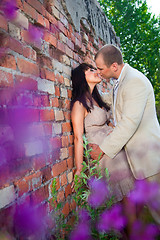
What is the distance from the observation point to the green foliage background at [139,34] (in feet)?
56.3

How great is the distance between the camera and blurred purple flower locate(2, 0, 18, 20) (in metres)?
1.30

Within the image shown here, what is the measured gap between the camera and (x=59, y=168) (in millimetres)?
1850

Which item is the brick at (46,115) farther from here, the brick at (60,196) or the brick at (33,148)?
the brick at (60,196)

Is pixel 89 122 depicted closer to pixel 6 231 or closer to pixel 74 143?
pixel 74 143

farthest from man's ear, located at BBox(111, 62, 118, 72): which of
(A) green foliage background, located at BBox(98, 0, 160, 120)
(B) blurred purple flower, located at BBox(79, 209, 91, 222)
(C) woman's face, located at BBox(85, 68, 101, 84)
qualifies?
(A) green foliage background, located at BBox(98, 0, 160, 120)

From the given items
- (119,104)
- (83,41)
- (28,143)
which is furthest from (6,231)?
(83,41)

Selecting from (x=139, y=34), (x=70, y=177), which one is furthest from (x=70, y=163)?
(x=139, y=34)

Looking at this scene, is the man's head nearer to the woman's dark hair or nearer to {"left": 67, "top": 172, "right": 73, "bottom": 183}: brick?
the woman's dark hair

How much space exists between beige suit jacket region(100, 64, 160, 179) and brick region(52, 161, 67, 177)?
15.9 inches

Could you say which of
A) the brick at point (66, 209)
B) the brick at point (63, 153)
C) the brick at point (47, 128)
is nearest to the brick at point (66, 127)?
the brick at point (63, 153)

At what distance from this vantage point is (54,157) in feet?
5.85

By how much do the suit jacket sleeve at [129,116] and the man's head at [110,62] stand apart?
0.43 m

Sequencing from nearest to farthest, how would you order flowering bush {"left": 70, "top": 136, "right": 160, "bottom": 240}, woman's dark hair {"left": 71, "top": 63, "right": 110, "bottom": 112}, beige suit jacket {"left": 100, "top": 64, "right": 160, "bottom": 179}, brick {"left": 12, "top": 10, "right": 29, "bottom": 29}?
flowering bush {"left": 70, "top": 136, "right": 160, "bottom": 240} → brick {"left": 12, "top": 10, "right": 29, "bottom": 29} → beige suit jacket {"left": 100, "top": 64, "right": 160, "bottom": 179} → woman's dark hair {"left": 71, "top": 63, "right": 110, "bottom": 112}

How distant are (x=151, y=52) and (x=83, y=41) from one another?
51.7 feet
